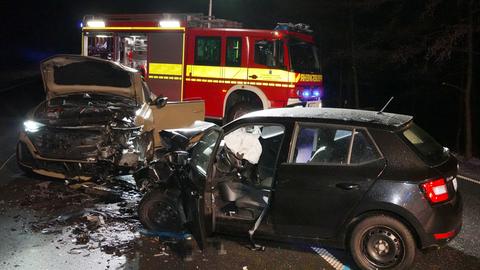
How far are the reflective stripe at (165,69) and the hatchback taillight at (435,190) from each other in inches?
380

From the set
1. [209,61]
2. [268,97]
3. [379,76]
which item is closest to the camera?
[268,97]

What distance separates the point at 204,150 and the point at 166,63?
858 cm

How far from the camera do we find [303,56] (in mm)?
12094

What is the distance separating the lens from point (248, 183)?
18.0ft

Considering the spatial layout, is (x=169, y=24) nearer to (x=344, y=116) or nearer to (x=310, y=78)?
(x=310, y=78)

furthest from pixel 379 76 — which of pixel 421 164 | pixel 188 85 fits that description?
pixel 421 164

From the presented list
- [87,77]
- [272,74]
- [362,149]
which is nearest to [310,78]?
[272,74]

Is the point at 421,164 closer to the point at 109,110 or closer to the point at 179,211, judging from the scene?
the point at 179,211

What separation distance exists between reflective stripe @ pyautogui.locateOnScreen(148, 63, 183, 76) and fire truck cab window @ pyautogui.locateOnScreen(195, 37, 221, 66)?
0.64 metres

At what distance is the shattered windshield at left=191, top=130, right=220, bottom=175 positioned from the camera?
4.98 metres

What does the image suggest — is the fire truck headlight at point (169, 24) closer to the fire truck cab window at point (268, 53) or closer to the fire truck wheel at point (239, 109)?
the fire truck cab window at point (268, 53)

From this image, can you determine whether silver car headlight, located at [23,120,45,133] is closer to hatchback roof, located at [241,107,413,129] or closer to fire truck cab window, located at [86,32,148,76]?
hatchback roof, located at [241,107,413,129]

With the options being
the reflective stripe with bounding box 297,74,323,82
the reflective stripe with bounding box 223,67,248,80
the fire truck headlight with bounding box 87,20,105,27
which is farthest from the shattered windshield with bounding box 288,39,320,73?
the fire truck headlight with bounding box 87,20,105,27

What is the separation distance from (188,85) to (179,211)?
7.99m
